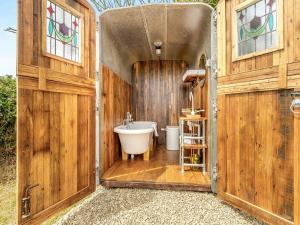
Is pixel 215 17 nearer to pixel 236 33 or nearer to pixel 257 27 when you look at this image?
pixel 236 33

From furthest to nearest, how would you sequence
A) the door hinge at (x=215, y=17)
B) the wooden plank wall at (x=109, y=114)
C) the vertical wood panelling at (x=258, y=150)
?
1. the wooden plank wall at (x=109, y=114)
2. the door hinge at (x=215, y=17)
3. the vertical wood panelling at (x=258, y=150)

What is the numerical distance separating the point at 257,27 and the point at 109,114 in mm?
2309

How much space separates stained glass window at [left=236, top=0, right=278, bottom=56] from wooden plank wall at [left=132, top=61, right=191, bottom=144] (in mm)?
3188

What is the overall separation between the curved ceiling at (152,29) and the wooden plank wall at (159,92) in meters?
1.20

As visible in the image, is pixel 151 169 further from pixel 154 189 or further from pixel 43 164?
pixel 43 164

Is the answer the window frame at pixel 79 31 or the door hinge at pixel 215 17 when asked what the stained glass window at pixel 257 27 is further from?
the window frame at pixel 79 31

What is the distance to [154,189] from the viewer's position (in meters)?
2.40

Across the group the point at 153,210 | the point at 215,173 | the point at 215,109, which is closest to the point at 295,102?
the point at 215,109

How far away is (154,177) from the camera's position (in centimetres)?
258

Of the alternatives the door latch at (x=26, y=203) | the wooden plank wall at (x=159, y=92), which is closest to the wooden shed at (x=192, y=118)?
the door latch at (x=26, y=203)

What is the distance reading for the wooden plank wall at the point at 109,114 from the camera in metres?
2.71

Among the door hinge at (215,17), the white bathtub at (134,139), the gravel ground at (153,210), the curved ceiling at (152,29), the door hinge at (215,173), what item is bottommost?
the gravel ground at (153,210)

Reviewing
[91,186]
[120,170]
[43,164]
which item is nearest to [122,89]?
[120,170]

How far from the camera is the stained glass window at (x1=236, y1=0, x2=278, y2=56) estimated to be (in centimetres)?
169
